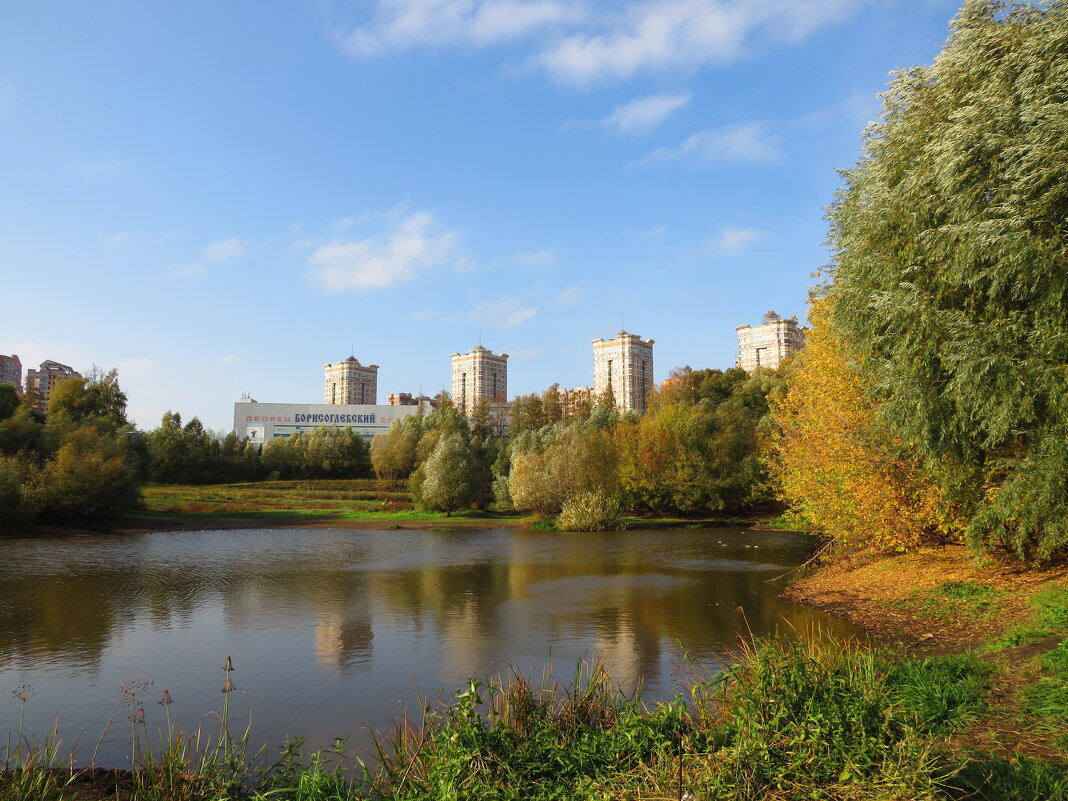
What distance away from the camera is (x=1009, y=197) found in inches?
468

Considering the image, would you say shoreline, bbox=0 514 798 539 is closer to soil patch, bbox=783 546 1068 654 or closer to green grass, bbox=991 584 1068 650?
soil patch, bbox=783 546 1068 654

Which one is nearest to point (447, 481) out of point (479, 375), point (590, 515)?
point (590, 515)

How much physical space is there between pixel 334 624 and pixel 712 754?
1235cm

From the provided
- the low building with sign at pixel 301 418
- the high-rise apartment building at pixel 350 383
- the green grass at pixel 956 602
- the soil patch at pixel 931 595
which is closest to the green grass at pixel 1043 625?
the soil patch at pixel 931 595

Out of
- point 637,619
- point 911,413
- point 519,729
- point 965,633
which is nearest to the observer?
point 519,729

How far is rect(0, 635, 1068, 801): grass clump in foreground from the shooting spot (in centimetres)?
470

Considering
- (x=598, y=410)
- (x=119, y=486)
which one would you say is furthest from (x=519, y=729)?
(x=598, y=410)

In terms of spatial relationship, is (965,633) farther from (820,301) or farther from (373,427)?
(373,427)

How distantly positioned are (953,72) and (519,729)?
15267mm

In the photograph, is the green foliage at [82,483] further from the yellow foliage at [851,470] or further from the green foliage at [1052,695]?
the green foliage at [1052,695]

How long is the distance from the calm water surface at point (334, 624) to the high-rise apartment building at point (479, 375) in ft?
330

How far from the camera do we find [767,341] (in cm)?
10825

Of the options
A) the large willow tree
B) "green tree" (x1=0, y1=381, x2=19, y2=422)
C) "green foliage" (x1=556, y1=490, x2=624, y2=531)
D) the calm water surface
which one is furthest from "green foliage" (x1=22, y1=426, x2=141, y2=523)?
the large willow tree

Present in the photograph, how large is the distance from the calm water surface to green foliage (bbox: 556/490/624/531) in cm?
1308
